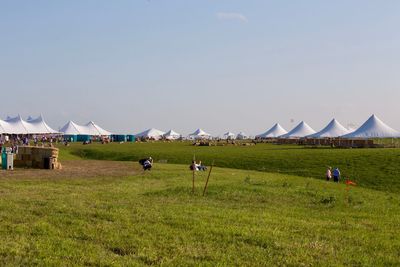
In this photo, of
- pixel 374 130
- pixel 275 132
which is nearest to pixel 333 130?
pixel 374 130

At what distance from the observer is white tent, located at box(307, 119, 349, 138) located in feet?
296

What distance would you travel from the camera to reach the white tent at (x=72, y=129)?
10689 cm

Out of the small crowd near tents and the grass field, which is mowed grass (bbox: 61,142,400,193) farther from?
the small crowd near tents

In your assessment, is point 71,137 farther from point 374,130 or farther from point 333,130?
point 374,130

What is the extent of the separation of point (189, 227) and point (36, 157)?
2388 cm

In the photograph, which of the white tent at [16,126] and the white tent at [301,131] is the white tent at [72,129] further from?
the white tent at [301,131]

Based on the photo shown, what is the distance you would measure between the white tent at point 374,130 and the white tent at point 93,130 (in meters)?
56.3

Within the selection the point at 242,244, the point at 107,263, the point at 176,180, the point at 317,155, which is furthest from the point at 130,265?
the point at 317,155

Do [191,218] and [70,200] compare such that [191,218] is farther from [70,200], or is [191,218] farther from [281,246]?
[70,200]

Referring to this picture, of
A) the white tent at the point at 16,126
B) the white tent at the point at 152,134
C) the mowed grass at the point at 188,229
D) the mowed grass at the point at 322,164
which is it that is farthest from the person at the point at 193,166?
the white tent at the point at 152,134

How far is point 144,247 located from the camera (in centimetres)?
972

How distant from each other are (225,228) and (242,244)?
62.7 inches

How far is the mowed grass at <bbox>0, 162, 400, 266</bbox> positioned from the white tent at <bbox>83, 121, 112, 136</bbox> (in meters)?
90.9

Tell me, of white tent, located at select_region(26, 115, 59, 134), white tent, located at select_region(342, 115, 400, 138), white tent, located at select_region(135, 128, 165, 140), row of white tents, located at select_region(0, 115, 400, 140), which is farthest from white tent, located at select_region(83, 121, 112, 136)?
white tent, located at select_region(342, 115, 400, 138)
